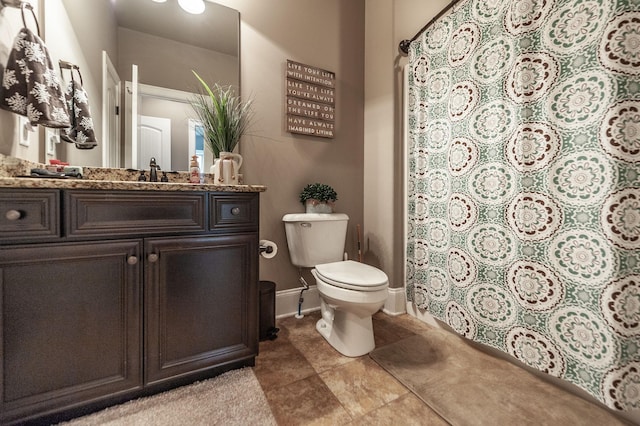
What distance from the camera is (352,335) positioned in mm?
1407

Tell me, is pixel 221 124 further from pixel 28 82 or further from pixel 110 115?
pixel 28 82

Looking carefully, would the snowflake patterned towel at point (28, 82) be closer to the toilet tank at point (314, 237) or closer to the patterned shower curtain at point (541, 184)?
the toilet tank at point (314, 237)

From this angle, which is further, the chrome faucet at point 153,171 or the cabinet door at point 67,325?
the chrome faucet at point 153,171

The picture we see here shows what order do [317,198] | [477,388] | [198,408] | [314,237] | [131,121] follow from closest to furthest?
[198,408]
[477,388]
[131,121]
[314,237]
[317,198]

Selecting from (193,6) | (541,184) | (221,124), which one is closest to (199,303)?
(221,124)

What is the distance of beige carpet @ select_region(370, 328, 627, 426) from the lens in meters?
0.99

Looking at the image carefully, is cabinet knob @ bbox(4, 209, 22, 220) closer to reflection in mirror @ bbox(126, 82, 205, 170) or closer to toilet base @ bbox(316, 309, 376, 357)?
reflection in mirror @ bbox(126, 82, 205, 170)

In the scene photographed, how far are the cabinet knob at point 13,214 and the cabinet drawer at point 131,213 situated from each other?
0.36 feet

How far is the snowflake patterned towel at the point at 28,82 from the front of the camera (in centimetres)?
92

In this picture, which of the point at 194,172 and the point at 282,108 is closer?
the point at 194,172

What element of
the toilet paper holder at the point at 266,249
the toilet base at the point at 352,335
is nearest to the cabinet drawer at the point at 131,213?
the toilet paper holder at the point at 266,249

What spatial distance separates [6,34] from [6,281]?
0.93m

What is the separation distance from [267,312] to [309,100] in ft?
5.10

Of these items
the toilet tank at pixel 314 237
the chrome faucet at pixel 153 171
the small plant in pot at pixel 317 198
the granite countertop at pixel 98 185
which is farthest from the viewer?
the small plant in pot at pixel 317 198
